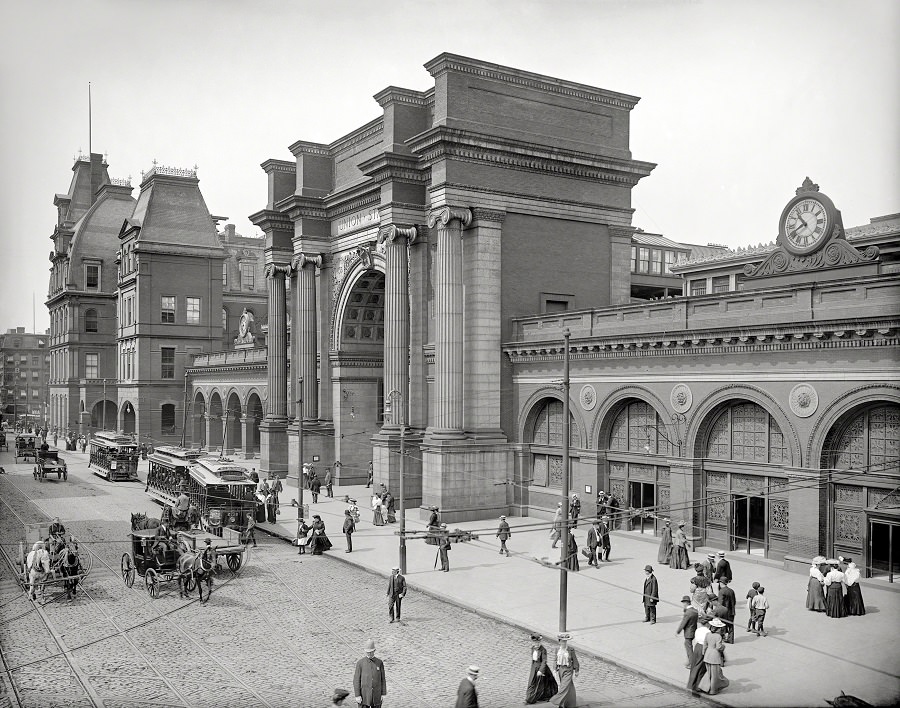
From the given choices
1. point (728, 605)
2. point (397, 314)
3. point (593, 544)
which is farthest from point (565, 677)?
point (397, 314)

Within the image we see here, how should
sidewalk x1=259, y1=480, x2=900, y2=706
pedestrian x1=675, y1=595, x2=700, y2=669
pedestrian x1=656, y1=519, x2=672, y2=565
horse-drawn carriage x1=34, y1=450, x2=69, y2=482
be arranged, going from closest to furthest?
sidewalk x1=259, y1=480, x2=900, y2=706
pedestrian x1=675, y1=595, x2=700, y2=669
pedestrian x1=656, y1=519, x2=672, y2=565
horse-drawn carriage x1=34, y1=450, x2=69, y2=482

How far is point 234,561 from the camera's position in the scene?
25.9m

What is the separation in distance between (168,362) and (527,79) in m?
53.8

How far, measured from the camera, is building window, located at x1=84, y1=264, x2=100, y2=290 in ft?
296

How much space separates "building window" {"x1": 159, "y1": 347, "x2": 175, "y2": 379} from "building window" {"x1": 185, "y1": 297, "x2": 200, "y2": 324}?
334cm

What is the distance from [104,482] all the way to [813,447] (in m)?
42.2

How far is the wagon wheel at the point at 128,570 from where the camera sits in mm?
23969

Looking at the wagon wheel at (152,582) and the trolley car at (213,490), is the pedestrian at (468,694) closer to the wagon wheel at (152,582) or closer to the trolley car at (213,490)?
the wagon wheel at (152,582)

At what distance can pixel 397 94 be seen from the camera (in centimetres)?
3912

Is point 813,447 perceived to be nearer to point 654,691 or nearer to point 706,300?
point 706,300

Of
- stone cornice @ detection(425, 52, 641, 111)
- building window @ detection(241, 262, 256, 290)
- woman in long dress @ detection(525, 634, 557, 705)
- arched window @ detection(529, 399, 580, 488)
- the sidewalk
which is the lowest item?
the sidewalk

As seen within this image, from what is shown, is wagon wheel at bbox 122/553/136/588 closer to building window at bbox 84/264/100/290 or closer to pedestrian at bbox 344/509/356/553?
pedestrian at bbox 344/509/356/553

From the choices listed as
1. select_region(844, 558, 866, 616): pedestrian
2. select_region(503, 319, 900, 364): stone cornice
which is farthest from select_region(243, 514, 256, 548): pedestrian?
→ select_region(844, 558, 866, 616): pedestrian

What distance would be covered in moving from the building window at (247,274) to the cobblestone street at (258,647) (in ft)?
228
